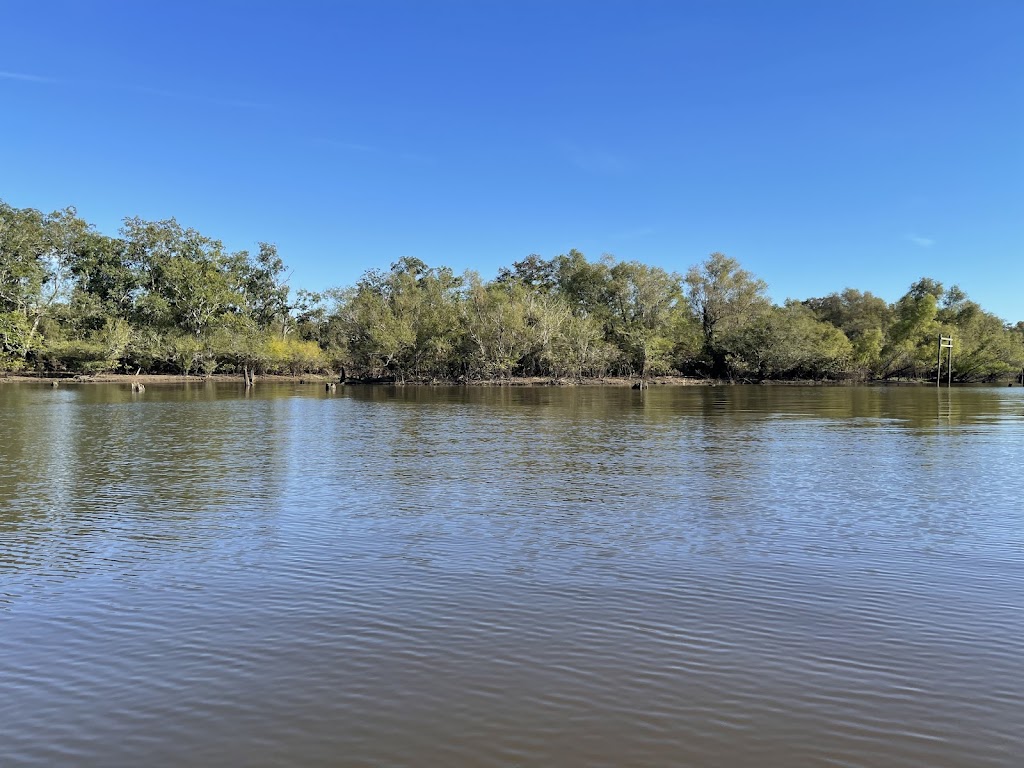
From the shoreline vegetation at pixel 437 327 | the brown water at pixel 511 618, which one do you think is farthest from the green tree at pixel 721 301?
the brown water at pixel 511 618

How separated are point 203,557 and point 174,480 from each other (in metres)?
8.00

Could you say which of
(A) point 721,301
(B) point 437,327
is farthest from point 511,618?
(A) point 721,301

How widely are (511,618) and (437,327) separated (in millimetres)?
79893

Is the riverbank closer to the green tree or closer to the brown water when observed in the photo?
the green tree

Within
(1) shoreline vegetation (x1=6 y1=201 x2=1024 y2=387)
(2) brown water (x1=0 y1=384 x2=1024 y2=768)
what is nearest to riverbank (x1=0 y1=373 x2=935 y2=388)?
(1) shoreline vegetation (x1=6 y1=201 x2=1024 y2=387)

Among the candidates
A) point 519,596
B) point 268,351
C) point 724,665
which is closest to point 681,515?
point 519,596

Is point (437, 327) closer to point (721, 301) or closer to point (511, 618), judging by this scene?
point (721, 301)

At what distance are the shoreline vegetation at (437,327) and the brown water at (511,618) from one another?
229 ft

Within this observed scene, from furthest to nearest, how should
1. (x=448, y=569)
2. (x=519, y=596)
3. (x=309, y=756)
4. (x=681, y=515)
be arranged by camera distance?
(x=681, y=515) < (x=448, y=569) < (x=519, y=596) < (x=309, y=756)

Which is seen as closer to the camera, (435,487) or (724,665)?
(724,665)

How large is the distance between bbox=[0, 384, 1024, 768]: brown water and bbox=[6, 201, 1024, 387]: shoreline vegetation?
69.7 meters

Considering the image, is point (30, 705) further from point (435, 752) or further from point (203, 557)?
point (203, 557)

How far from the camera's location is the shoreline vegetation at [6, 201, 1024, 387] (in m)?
86.9

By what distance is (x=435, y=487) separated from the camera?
17.1 metres
